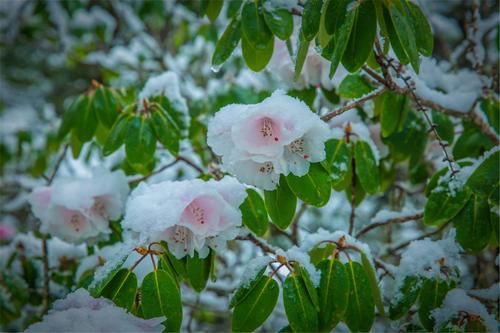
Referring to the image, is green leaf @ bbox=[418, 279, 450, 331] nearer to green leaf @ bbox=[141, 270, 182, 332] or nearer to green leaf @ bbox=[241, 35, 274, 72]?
green leaf @ bbox=[141, 270, 182, 332]

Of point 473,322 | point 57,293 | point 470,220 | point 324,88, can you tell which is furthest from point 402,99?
point 57,293

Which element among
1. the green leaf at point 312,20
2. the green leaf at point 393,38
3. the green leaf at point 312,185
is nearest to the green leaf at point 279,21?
the green leaf at point 312,20

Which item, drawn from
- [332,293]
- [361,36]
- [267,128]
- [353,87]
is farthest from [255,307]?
[353,87]

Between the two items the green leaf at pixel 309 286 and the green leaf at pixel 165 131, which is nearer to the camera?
the green leaf at pixel 309 286

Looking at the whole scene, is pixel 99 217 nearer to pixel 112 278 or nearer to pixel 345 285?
pixel 112 278

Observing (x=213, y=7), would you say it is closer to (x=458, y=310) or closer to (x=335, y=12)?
(x=335, y=12)

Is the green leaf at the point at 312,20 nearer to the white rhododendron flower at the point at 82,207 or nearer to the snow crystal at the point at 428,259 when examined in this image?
the snow crystal at the point at 428,259
